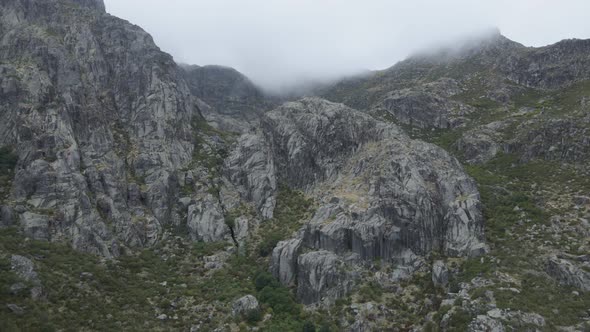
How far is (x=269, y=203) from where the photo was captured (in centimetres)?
8862

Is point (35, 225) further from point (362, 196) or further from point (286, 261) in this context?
point (362, 196)

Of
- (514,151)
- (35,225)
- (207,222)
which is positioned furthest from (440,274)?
(35,225)

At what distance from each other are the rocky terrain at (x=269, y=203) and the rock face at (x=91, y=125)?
37cm

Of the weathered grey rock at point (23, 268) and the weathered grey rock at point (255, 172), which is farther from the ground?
the weathered grey rock at point (255, 172)

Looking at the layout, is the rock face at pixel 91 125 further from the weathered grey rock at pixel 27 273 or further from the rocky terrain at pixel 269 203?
the weathered grey rock at pixel 27 273

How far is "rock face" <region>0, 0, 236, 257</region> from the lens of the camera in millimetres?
73438

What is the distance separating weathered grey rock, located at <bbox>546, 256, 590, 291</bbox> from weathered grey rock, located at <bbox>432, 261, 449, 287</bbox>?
12.7m

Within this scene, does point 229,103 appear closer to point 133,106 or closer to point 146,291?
point 133,106

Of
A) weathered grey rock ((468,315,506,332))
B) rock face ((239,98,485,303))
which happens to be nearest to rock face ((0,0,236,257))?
rock face ((239,98,485,303))

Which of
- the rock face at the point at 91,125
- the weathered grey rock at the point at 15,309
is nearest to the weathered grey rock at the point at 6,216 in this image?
the rock face at the point at 91,125

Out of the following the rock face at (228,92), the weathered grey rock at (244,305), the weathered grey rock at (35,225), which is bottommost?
the weathered grey rock at (244,305)

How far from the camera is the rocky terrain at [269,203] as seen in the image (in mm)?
59688

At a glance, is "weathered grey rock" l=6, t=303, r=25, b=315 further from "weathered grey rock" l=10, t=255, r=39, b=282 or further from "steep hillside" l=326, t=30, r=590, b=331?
"steep hillside" l=326, t=30, r=590, b=331

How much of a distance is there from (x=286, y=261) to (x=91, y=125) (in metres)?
48.8
